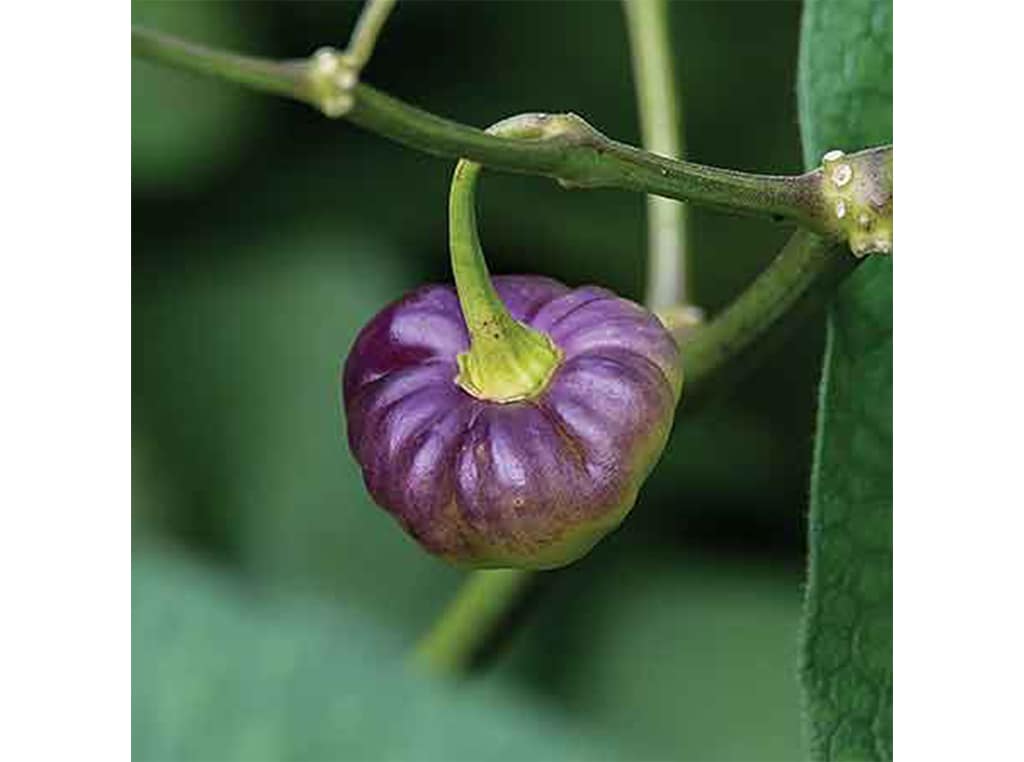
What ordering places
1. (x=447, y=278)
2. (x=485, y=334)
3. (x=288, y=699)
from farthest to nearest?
(x=447, y=278)
(x=288, y=699)
(x=485, y=334)

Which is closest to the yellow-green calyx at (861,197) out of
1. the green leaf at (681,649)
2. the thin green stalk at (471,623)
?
the thin green stalk at (471,623)

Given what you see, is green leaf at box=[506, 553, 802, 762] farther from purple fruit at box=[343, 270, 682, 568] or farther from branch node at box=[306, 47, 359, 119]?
branch node at box=[306, 47, 359, 119]

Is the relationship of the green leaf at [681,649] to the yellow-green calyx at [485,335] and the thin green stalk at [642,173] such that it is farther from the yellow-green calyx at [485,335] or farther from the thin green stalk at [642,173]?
the yellow-green calyx at [485,335]

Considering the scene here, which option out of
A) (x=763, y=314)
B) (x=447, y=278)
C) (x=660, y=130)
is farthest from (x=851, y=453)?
(x=447, y=278)

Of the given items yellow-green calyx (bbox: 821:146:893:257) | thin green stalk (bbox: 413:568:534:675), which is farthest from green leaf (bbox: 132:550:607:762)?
yellow-green calyx (bbox: 821:146:893:257)

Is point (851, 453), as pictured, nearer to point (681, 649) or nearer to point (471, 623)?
point (471, 623)
